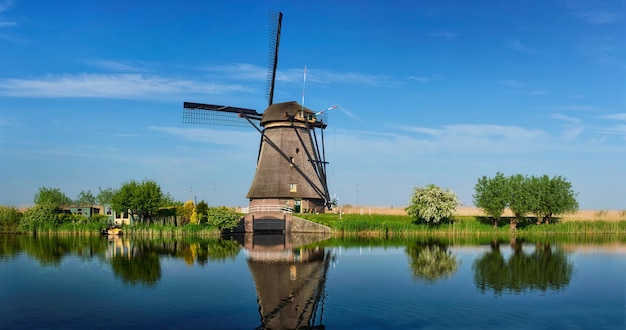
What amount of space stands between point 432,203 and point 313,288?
107 feet

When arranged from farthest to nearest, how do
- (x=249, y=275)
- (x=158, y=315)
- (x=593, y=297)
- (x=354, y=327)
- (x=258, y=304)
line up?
1. (x=249, y=275)
2. (x=593, y=297)
3. (x=258, y=304)
4. (x=158, y=315)
5. (x=354, y=327)

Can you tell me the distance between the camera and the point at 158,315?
16.2 m

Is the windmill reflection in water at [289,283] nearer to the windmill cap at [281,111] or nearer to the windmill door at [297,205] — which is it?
the windmill door at [297,205]

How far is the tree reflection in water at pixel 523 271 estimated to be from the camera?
21.7 metres

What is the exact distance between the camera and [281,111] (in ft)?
178

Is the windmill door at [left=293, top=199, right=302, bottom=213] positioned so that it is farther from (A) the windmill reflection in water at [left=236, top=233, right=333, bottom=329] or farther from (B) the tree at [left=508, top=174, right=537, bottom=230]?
(B) the tree at [left=508, top=174, right=537, bottom=230]

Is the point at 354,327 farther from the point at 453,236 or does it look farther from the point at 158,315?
the point at 453,236

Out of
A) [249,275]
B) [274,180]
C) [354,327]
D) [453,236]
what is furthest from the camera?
[274,180]

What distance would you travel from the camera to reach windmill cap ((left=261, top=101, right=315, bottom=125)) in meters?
53.7

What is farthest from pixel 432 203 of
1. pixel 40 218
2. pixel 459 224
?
pixel 40 218

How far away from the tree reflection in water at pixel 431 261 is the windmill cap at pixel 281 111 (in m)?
20.5

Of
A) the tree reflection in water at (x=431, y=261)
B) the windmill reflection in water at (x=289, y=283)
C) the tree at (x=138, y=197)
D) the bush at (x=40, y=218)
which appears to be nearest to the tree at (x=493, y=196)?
the tree reflection in water at (x=431, y=261)

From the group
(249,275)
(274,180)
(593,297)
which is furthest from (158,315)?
(274,180)

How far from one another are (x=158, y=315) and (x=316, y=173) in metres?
39.0
